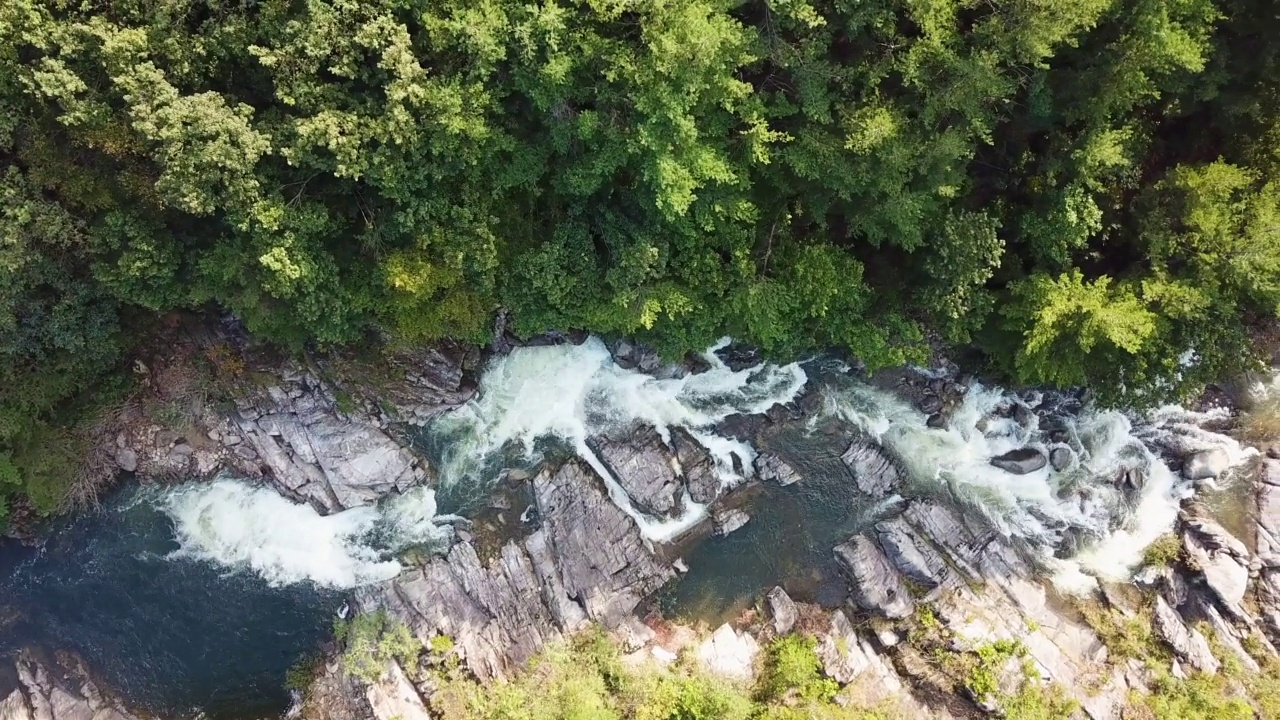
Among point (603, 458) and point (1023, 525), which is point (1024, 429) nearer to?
point (1023, 525)

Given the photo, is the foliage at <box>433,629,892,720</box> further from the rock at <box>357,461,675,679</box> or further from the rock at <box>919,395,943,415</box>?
the rock at <box>919,395,943,415</box>

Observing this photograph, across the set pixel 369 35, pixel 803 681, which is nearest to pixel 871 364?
pixel 803 681

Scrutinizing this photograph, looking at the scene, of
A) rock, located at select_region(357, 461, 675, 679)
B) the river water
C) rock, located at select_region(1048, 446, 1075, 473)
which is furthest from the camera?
rock, located at select_region(1048, 446, 1075, 473)

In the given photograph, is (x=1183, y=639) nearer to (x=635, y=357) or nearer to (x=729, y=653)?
(x=729, y=653)

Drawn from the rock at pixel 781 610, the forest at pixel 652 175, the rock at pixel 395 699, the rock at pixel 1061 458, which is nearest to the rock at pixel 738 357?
the forest at pixel 652 175

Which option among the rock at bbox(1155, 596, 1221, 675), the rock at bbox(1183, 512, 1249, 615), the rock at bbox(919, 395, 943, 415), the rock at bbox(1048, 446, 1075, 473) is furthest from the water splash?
the rock at bbox(1155, 596, 1221, 675)

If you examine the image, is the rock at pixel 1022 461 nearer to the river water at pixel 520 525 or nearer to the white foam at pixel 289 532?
the river water at pixel 520 525
